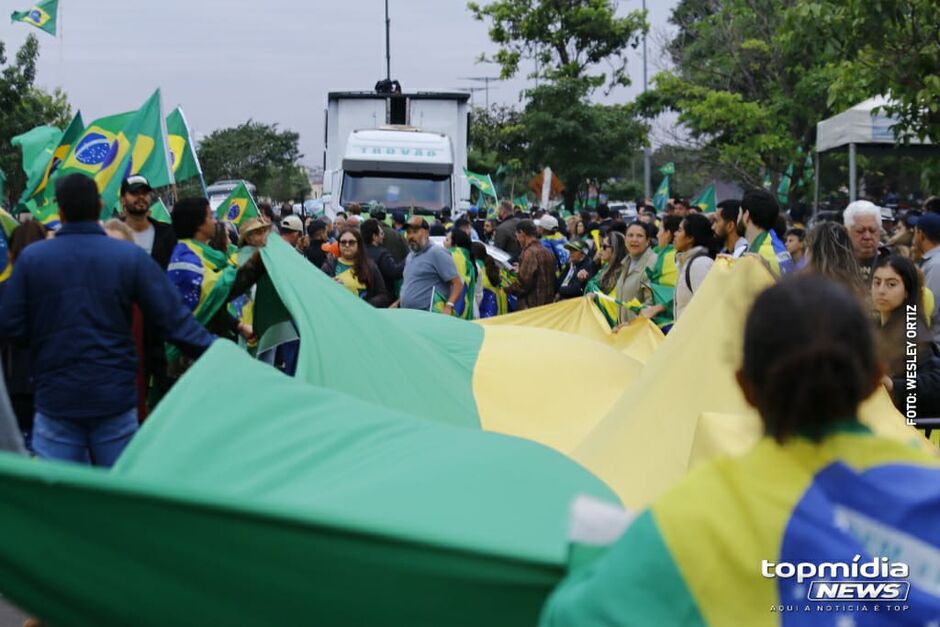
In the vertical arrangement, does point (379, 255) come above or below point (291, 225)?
below

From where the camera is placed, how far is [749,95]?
103ft

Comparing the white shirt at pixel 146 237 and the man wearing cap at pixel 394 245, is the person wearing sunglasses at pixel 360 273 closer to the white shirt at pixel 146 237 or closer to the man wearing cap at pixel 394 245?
the man wearing cap at pixel 394 245

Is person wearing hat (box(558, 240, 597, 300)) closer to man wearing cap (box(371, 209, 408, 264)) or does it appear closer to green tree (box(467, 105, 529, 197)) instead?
man wearing cap (box(371, 209, 408, 264))

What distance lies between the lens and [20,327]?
5426 millimetres

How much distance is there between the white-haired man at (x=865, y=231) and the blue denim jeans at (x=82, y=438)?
163 inches

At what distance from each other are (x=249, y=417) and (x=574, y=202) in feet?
131

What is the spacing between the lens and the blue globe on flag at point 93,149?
10.6m

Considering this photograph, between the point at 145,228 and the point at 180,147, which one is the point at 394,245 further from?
the point at 145,228

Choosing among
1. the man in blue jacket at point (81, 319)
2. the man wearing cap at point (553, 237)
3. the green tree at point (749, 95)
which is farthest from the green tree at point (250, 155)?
the man in blue jacket at point (81, 319)

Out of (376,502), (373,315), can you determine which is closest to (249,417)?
(376,502)

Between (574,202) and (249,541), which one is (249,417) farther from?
(574,202)

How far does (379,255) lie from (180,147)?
2730 millimetres

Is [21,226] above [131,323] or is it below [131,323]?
above

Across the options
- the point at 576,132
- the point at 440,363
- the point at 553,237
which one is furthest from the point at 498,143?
the point at 440,363
